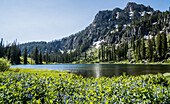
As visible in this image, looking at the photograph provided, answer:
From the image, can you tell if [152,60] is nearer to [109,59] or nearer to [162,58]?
[162,58]

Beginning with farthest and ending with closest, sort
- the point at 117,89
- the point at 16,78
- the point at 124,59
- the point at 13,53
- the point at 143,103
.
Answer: the point at 124,59
the point at 13,53
the point at 16,78
the point at 117,89
the point at 143,103

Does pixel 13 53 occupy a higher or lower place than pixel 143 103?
higher

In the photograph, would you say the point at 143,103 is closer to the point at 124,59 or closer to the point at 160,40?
the point at 160,40

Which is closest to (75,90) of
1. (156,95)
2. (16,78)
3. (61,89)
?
(61,89)

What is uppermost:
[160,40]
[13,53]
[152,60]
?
[160,40]

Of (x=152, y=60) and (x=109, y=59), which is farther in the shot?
(x=109, y=59)

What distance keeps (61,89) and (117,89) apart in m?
3.75

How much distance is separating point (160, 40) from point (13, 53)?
6130 inches

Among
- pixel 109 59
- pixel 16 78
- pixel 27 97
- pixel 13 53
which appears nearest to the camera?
pixel 27 97

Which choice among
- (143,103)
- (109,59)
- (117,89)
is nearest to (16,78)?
(117,89)

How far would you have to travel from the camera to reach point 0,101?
20.0 ft

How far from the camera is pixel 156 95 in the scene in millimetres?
6137

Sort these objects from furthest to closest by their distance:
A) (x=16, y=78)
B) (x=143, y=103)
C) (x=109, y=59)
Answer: (x=109, y=59)
(x=16, y=78)
(x=143, y=103)

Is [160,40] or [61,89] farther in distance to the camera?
[160,40]
